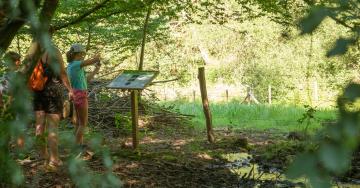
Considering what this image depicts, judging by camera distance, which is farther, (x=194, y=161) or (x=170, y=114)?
(x=170, y=114)

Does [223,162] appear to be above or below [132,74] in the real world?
below

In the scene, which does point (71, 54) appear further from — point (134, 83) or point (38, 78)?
point (134, 83)

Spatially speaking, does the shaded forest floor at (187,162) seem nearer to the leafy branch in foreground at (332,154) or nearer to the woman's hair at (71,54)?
the woman's hair at (71,54)

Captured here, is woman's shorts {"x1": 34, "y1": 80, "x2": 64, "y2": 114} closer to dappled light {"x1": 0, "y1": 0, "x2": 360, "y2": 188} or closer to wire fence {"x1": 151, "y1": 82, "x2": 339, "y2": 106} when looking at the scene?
dappled light {"x1": 0, "y1": 0, "x2": 360, "y2": 188}

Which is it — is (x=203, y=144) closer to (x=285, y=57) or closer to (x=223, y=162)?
(x=223, y=162)

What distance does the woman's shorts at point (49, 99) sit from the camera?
17.7ft

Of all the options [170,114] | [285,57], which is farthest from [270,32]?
[170,114]

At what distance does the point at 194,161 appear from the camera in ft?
23.0

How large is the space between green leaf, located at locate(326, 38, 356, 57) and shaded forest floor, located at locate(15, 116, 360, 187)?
147 inches

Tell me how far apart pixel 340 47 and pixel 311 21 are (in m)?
0.05

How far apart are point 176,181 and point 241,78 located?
2014cm

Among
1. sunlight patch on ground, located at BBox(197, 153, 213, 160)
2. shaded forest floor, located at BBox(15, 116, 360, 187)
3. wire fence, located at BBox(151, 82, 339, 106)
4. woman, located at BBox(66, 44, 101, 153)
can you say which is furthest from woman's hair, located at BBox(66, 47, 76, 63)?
wire fence, located at BBox(151, 82, 339, 106)

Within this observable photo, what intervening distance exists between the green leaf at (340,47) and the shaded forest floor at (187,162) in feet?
12.2

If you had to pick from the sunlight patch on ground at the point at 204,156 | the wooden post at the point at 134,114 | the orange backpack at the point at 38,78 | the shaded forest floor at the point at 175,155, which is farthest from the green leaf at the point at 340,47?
the sunlight patch on ground at the point at 204,156
